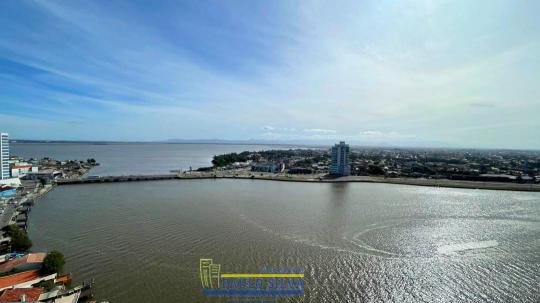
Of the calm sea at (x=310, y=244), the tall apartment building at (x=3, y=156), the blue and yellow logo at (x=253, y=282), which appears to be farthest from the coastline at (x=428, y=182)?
the blue and yellow logo at (x=253, y=282)

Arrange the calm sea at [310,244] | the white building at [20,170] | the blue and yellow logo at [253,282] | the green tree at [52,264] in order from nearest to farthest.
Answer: the blue and yellow logo at [253,282] < the green tree at [52,264] < the calm sea at [310,244] < the white building at [20,170]

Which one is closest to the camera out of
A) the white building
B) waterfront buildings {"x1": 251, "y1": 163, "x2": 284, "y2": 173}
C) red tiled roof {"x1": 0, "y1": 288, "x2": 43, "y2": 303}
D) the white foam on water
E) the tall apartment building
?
red tiled roof {"x1": 0, "y1": 288, "x2": 43, "y2": 303}

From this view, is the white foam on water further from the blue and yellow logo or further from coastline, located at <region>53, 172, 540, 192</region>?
coastline, located at <region>53, 172, 540, 192</region>

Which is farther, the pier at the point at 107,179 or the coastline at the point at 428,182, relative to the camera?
the coastline at the point at 428,182

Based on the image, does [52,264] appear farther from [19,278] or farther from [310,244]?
[310,244]

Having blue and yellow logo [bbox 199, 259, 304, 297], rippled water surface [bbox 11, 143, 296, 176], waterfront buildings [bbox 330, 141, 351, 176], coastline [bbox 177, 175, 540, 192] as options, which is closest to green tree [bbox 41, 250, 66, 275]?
blue and yellow logo [bbox 199, 259, 304, 297]

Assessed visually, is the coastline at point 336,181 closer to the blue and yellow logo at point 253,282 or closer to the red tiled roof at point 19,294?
the blue and yellow logo at point 253,282

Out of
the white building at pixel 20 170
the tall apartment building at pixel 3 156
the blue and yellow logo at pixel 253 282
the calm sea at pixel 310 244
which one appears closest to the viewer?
the blue and yellow logo at pixel 253 282
